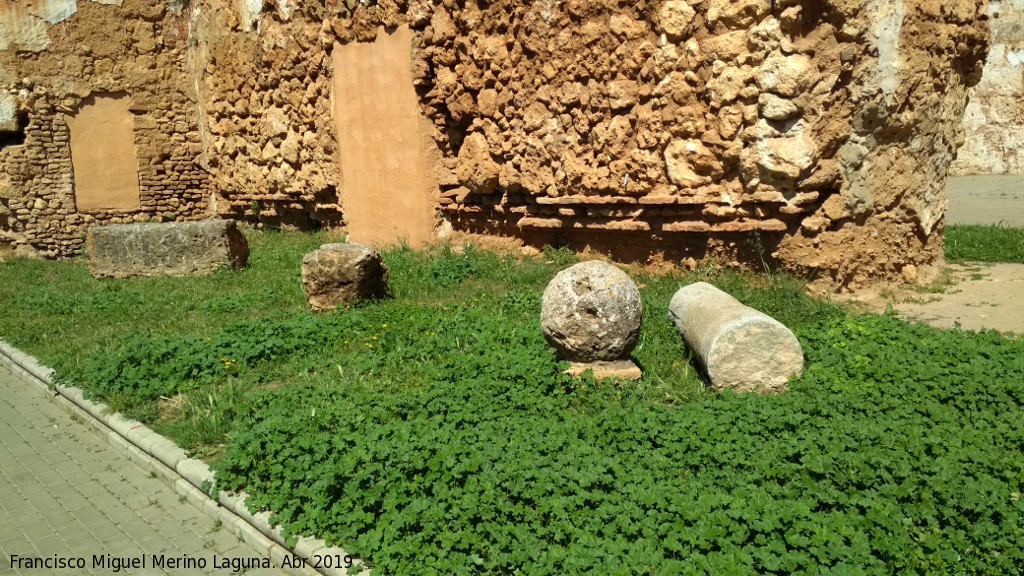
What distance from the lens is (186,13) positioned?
51.2 ft

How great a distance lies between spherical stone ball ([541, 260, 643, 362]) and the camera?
18.9 ft

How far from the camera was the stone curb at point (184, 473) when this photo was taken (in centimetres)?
407

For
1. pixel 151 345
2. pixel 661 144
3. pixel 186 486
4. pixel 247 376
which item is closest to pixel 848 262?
pixel 661 144

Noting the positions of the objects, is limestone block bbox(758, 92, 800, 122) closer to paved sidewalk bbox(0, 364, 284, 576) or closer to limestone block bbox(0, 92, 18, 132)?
paved sidewalk bbox(0, 364, 284, 576)

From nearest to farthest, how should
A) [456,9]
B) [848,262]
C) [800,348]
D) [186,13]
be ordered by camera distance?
1. [800,348]
2. [848,262]
3. [456,9]
4. [186,13]

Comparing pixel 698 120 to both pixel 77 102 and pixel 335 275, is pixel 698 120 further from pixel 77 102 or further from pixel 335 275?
pixel 77 102

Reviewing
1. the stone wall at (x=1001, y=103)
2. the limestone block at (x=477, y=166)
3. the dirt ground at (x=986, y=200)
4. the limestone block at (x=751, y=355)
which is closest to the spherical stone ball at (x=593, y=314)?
the limestone block at (x=751, y=355)

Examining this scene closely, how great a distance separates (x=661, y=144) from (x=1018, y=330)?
3810mm

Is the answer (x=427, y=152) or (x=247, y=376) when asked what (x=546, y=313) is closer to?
(x=247, y=376)

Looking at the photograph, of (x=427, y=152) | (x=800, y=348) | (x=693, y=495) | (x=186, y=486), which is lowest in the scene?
(x=186, y=486)

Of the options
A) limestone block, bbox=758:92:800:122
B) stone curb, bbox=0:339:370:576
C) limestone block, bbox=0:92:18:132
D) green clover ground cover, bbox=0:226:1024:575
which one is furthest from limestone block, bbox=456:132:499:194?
limestone block, bbox=0:92:18:132

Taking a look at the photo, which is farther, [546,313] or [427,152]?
[427,152]

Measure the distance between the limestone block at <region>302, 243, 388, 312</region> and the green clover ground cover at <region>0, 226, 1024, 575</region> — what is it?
54 centimetres

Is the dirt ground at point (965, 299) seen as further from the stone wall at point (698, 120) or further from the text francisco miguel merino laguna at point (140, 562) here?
the text francisco miguel merino laguna at point (140, 562)
